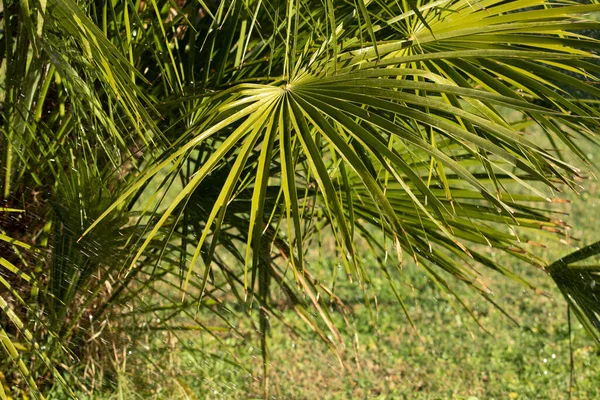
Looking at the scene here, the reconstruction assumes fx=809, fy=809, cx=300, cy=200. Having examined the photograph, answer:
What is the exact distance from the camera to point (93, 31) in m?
1.89

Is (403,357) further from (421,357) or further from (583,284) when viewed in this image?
(583,284)

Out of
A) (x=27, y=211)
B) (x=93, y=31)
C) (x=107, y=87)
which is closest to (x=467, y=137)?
(x=93, y=31)

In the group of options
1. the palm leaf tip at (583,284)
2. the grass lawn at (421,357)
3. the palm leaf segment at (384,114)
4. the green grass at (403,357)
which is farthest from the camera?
the grass lawn at (421,357)

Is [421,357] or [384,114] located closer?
[384,114]

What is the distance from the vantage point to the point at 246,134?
289 centimetres

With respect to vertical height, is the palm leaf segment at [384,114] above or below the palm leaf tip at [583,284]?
above

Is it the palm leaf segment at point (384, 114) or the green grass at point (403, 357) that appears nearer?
the palm leaf segment at point (384, 114)

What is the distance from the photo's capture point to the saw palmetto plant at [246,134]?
206 cm

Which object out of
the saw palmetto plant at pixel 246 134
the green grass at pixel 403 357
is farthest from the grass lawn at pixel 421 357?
the saw palmetto plant at pixel 246 134

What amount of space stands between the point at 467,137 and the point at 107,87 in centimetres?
108

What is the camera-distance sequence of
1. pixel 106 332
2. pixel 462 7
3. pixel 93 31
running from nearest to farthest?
pixel 93 31, pixel 462 7, pixel 106 332

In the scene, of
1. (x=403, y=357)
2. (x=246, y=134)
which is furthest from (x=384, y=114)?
(x=403, y=357)

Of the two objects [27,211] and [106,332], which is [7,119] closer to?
[27,211]

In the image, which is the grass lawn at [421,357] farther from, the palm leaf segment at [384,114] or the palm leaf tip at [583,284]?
the palm leaf segment at [384,114]
